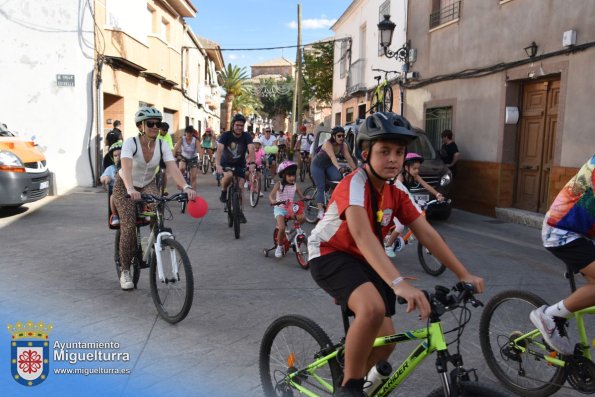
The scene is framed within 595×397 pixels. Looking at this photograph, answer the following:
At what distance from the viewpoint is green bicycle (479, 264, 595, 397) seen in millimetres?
3004

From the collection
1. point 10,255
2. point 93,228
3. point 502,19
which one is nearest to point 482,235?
point 502,19

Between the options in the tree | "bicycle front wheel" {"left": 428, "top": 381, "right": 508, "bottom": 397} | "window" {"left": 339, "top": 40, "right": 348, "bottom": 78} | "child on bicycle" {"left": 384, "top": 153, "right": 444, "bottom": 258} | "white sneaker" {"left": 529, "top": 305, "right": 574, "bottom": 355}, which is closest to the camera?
"bicycle front wheel" {"left": 428, "top": 381, "right": 508, "bottom": 397}

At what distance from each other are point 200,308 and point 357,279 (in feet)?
8.89

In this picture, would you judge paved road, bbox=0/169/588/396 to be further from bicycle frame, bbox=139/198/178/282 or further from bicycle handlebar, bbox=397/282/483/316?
bicycle handlebar, bbox=397/282/483/316

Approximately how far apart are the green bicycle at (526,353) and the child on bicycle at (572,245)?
3.7 inches

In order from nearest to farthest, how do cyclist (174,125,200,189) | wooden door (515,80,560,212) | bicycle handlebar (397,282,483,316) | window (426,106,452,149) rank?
bicycle handlebar (397,282,483,316)
wooden door (515,80,560,212)
cyclist (174,125,200,189)
window (426,106,452,149)

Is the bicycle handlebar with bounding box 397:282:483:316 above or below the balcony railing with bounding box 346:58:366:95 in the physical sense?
below

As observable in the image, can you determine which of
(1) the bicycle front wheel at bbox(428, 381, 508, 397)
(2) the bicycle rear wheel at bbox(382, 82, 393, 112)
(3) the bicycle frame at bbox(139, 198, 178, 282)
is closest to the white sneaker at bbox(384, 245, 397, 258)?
(3) the bicycle frame at bbox(139, 198, 178, 282)

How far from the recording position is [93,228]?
27.9 feet

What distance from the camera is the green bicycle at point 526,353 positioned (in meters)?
3.00

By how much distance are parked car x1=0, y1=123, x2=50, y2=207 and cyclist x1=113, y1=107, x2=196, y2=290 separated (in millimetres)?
5025

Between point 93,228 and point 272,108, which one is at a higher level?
point 272,108

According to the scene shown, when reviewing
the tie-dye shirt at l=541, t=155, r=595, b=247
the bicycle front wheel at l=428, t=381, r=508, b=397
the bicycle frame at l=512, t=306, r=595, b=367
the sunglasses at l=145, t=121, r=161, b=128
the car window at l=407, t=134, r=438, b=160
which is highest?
the sunglasses at l=145, t=121, r=161, b=128

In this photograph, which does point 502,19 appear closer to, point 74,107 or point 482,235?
point 482,235
